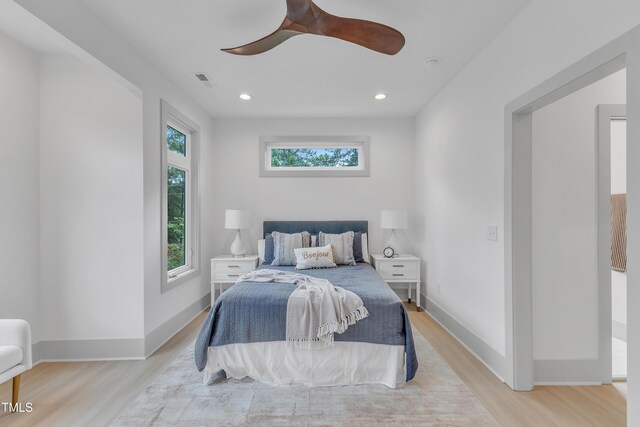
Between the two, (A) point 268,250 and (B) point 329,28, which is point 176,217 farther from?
(B) point 329,28

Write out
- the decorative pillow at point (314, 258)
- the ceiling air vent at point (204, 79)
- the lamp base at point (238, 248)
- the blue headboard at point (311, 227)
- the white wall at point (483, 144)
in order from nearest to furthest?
the white wall at point (483, 144) < the ceiling air vent at point (204, 79) < the decorative pillow at point (314, 258) < the lamp base at point (238, 248) < the blue headboard at point (311, 227)

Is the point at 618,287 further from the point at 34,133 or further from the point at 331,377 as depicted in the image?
the point at 34,133

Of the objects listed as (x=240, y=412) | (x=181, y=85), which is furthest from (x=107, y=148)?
(x=240, y=412)

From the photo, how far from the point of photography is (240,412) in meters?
1.95

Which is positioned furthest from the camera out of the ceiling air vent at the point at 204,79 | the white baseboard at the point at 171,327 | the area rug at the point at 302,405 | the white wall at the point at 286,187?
the white wall at the point at 286,187

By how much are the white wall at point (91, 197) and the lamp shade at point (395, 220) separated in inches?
110

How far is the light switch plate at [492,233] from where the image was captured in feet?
7.91

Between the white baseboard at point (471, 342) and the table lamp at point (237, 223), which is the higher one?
the table lamp at point (237, 223)

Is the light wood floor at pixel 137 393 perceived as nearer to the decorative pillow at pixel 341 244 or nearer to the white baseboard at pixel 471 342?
the white baseboard at pixel 471 342

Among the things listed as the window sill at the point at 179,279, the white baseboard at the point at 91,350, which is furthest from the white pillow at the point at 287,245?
the white baseboard at the point at 91,350

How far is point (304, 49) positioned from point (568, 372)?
3.17 meters

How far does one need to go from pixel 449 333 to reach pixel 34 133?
4231mm

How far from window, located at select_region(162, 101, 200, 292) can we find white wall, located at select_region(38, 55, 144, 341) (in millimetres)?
366

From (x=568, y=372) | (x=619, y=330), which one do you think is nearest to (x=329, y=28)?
(x=568, y=372)
